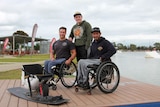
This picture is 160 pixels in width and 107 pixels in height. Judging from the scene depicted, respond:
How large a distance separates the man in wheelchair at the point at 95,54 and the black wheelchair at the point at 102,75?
103 mm

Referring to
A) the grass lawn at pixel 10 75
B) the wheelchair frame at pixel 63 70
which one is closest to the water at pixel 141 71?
the wheelchair frame at pixel 63 70

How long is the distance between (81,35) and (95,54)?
1.74 ft

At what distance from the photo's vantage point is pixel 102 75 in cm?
445

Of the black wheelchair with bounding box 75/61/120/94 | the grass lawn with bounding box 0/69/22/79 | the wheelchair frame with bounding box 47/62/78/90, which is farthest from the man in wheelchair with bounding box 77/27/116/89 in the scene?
the grass lawn with bounding box 0/69/22/79

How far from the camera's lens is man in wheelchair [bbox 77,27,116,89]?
4.46m

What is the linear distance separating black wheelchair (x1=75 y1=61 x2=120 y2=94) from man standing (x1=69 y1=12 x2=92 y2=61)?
67cm

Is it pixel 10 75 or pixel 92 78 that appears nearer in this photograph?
pixel 92 78

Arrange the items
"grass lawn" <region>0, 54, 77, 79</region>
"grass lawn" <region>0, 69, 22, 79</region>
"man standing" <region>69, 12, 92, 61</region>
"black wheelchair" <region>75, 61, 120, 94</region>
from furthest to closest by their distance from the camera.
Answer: "grass lawn" <region>0, 54, 77, 79</region> → "grass lawn" <region>0, 69, 22, 79</region> → "man standing" <region>69, 12, 92, 61</region> → "black wheelchair" <region>75, 61, 120, 94</region>

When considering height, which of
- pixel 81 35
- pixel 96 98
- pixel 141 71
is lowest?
pixel 141 71

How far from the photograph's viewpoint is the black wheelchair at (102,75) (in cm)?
432

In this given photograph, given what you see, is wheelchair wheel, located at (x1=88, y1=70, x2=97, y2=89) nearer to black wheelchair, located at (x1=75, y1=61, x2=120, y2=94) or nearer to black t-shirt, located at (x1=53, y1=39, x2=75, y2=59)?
black wheelchair, located at (x1=75, y1=61, x2=120, y2=94)

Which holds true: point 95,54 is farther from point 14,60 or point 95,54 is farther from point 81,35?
point 14,60

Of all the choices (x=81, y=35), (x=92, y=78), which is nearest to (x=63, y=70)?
(x=92, y=78)

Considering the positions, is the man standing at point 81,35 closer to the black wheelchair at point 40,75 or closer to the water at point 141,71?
the black wheelchair at point 40,75
